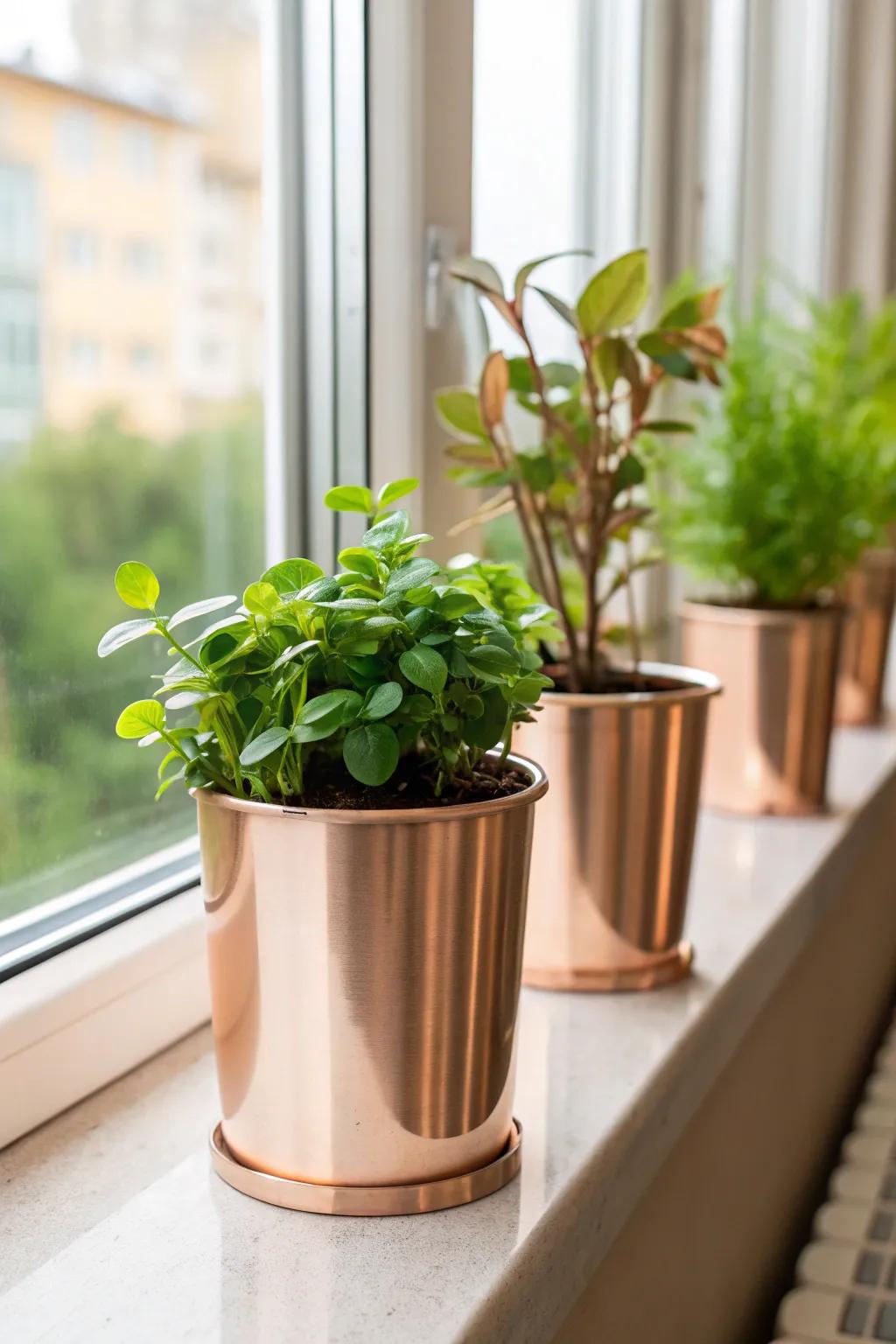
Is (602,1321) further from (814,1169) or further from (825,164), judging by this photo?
(825,164)

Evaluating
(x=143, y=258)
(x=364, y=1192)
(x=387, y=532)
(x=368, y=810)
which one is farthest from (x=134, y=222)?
(x=364, y=1192)

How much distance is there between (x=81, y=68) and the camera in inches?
27.7

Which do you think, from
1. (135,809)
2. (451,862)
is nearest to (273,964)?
(451,862)

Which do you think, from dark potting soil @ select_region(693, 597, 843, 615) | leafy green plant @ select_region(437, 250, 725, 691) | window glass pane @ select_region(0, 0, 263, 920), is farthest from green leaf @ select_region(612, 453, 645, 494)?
dark potting soil @ select_region(693, 597, 843, 615)

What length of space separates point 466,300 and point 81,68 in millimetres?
350

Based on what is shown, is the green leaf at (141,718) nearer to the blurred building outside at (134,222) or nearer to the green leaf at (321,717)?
the green leaf at (321,717)

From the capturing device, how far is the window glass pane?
0.68 meters

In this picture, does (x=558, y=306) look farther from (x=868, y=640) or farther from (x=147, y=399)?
(x=868, y=640)

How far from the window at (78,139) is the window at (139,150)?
0.03 metres

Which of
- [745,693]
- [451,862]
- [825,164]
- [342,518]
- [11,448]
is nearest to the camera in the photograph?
[451,862]

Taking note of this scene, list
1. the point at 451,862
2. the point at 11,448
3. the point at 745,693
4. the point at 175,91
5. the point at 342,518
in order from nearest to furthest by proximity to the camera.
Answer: the point at 451,862, the point at 11,448, the point at 175,91, the point at 342,518, the point at 745,693

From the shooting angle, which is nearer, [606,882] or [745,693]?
[606,882]

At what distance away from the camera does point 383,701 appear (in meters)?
0.54

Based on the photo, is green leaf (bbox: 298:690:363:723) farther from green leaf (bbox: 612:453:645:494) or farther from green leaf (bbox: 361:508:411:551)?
green leaf (bbox: 612:453:645:494)
